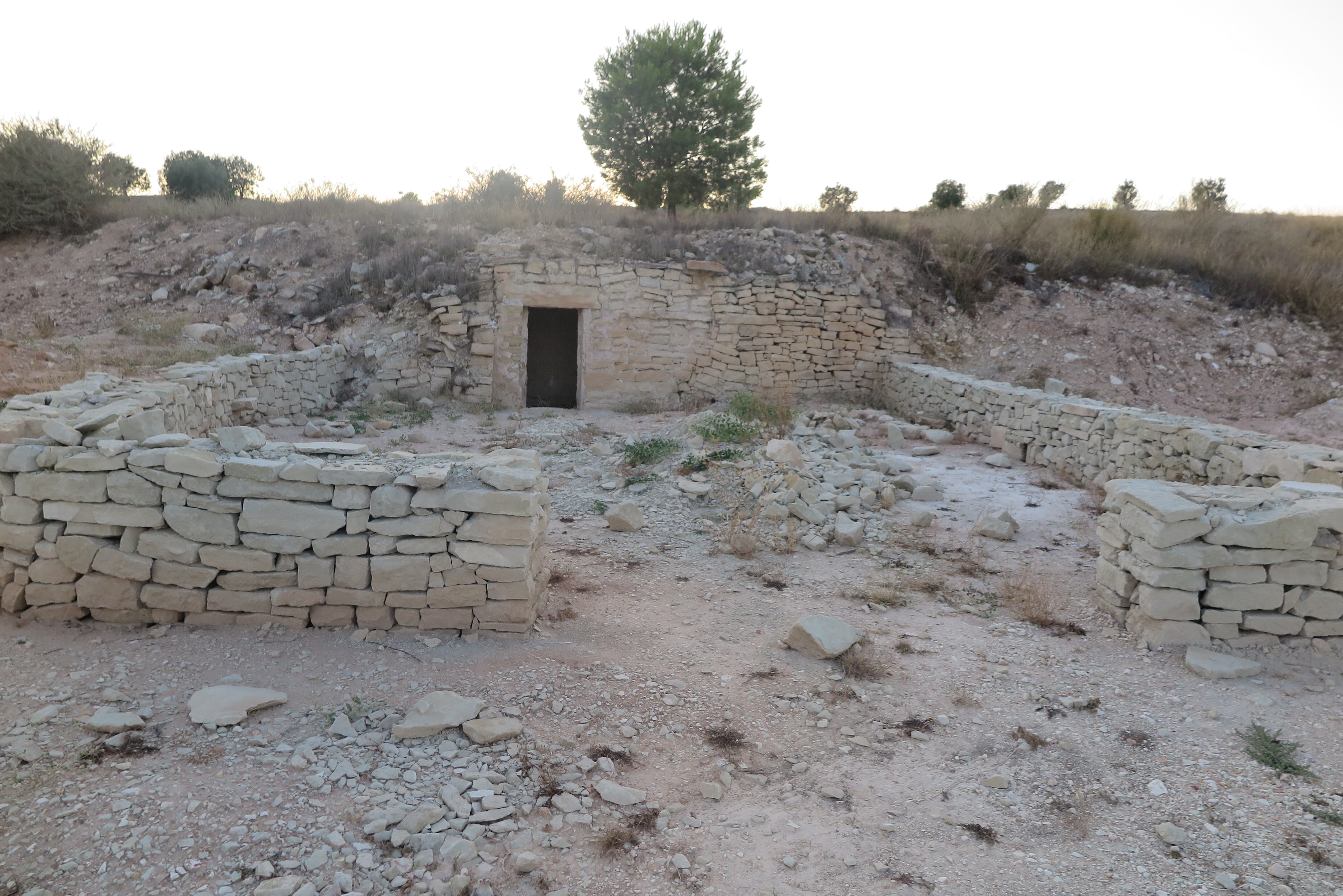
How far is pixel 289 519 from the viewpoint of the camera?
3992mm

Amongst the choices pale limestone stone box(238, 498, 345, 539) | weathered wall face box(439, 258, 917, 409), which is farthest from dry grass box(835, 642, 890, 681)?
weathered wall face box(439, 258, 917, 409)

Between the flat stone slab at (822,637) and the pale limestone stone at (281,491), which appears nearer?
the pale limestone stone at (281,491)

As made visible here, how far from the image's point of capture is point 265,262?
1318 centimetres

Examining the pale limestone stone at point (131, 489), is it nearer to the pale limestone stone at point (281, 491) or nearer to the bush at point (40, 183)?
the pale limestone stone at point (281, 491)

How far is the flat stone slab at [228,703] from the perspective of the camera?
330 centimetres

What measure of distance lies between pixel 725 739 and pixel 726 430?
16.9ft

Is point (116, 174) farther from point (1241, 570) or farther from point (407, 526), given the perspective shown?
point (1241, 570)

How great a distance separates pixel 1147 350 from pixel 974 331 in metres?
2.78

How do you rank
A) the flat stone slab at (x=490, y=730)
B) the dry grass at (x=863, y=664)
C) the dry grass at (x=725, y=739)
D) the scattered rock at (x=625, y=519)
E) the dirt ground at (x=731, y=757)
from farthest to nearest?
the scattered rock at (x=625, y=519) < the dry grass at (x=863, y=664) < the dry grass at (x=725, y=739) < the flat stone slab at (x=490, y=730) < the dirt ground at (x=731, y=757)

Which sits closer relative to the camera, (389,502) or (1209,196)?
(389,502)

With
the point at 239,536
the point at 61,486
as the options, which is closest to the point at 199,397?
the point at 61,486

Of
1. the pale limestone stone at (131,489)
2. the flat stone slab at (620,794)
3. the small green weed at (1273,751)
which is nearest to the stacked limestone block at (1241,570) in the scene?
the small green weed at (1273,751)

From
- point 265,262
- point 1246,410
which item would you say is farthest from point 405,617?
point 1246,410

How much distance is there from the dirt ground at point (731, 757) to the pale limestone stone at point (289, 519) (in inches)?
22.9
